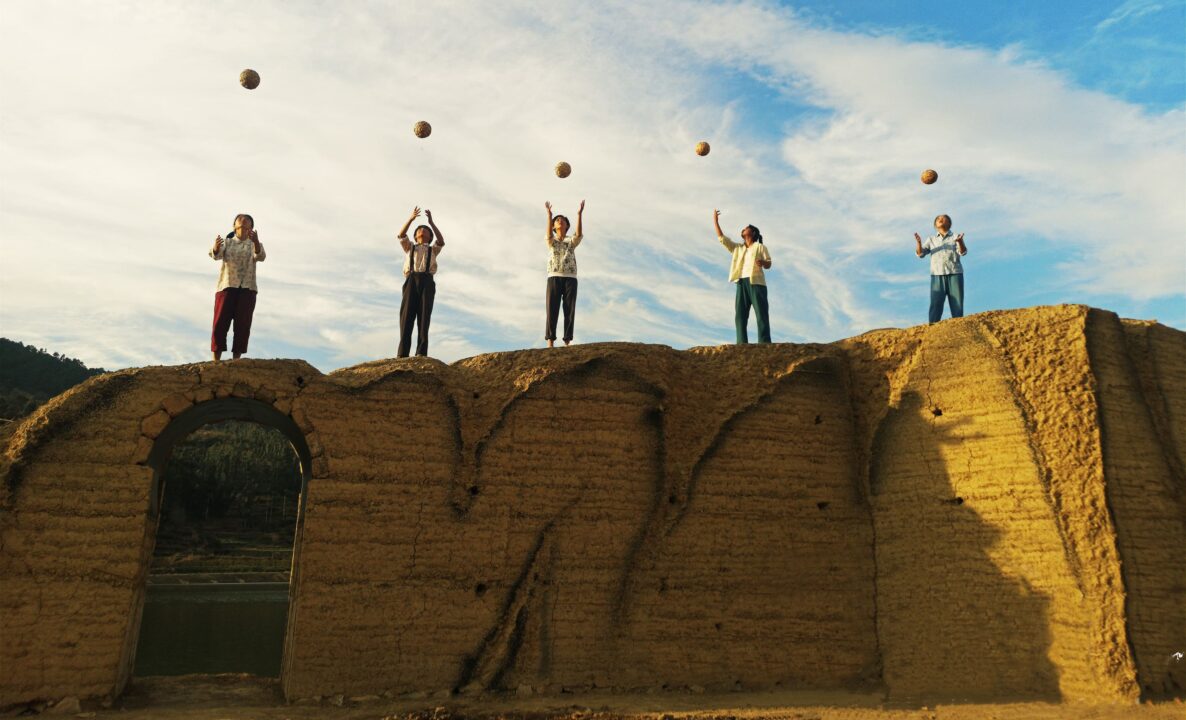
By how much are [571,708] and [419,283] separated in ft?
15.2

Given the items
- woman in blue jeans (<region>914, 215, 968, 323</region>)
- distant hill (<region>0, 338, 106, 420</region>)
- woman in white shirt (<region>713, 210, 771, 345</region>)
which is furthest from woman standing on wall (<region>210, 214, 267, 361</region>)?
distant hill (<region>0, 338, 106, 420</region>)

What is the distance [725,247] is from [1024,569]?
4698 millimetres

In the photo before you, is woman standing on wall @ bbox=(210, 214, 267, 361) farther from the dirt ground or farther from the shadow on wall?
the shadow on wall

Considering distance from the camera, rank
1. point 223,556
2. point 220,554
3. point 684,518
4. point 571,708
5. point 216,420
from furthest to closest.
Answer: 1. point 220,554
2. point 223,556
3. point 216,420
4. point 684,518
5. point 571,708

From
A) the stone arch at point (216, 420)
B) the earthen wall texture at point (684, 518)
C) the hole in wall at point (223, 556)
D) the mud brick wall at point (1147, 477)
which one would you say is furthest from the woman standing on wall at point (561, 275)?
the hole in wall at point (223, 556)

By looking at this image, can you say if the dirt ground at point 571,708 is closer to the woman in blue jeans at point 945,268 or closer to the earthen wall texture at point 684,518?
the earthen wall texture at point 684,518

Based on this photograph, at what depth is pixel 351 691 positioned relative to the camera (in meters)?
8.00

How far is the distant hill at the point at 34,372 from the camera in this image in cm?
3706

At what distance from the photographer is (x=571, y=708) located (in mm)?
7980

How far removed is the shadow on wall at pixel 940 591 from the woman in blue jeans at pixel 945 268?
148 cm

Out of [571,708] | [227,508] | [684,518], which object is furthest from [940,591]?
[227,508]

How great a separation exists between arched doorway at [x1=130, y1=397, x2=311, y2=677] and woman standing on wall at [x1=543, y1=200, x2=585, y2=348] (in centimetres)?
302

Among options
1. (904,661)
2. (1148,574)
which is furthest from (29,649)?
(1148,574)

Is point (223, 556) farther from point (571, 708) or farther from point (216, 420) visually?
point (571, 708)
